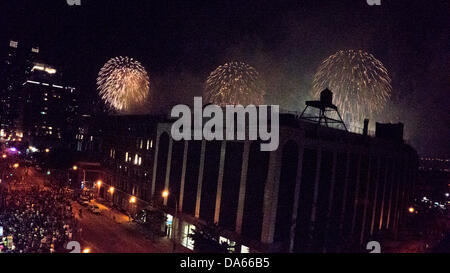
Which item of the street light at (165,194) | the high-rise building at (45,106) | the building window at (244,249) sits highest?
the high-rise building at (45,106)

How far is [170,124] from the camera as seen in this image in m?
42.4

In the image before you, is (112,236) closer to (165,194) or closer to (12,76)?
(165,194)

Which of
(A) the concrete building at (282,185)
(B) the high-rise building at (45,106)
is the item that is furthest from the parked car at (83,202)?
(B) the high-rise building at (45,106)

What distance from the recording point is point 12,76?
552 ft

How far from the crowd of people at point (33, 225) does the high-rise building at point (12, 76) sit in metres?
135

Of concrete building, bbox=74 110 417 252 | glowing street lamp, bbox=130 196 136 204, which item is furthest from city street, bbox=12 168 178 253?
concrete building, bbox=74 110 417 252

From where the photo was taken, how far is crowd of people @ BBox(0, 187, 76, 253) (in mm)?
25562

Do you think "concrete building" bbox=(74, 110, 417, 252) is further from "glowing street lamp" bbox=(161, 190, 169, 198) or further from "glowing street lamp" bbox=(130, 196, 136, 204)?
"glowing street lamp" bbox=(130, 196, 136, 204)

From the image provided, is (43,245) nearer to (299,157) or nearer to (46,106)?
(299,157)

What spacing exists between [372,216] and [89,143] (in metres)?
58.6

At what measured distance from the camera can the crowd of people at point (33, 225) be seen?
2556cm

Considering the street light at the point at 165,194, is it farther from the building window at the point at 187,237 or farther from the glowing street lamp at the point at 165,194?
the building window at the point at 187,237

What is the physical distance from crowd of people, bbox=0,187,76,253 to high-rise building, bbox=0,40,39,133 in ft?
442
